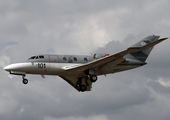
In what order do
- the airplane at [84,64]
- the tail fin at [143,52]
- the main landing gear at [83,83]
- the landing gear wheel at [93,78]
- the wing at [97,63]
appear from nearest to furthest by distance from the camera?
the airplane at [84,64] < the wing at [97,63] < the landing gear wheel at [93,78] < the tail fin at [143,52] < the main landing gear at [83,83]

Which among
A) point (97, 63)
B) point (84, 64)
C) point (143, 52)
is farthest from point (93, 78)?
point (143, 52)

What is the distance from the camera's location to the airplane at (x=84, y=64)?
6334 cm

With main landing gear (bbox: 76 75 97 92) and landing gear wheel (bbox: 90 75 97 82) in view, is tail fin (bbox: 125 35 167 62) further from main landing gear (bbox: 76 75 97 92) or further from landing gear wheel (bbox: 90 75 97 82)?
main landing gear (bbox: 76 75 97 92)

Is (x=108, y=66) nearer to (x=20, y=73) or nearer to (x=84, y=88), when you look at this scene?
(x=84, y=88)

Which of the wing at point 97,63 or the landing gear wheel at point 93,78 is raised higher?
the wing at point 97,63

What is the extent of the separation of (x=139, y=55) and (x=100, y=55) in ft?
17.8

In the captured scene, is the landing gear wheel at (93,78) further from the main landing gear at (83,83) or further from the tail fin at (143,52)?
the tail fin at (143,52)

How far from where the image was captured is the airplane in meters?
63.3

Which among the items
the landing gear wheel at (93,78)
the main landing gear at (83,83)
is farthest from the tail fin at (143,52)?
the main landing gear at (83,83)

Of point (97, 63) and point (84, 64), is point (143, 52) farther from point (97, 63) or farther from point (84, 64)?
point (84, 64)

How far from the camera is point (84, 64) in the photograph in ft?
211

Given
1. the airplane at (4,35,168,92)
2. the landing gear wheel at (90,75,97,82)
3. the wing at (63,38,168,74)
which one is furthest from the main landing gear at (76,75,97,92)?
the wing at (63,38,168,74)

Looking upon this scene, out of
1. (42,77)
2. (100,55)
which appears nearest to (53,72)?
(42,77)

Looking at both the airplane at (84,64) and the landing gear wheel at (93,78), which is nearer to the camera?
the airplane at (84,64)
